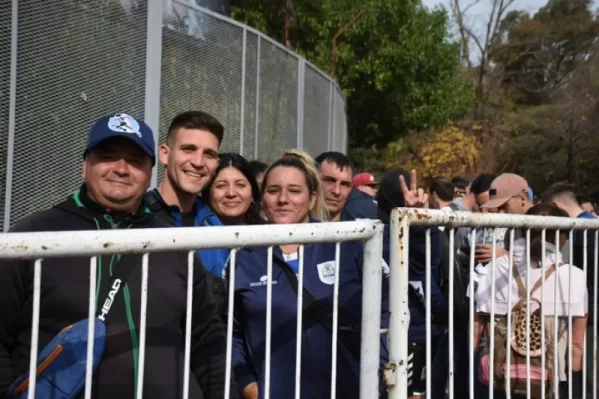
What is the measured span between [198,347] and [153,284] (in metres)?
0.35

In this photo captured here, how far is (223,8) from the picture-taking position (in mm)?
10250

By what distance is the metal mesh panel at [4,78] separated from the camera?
4785 mm

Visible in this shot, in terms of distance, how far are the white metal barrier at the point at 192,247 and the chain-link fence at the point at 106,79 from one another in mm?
3090

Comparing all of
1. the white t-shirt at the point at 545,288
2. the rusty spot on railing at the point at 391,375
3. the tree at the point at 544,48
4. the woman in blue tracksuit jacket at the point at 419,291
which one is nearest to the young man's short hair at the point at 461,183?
the woman in blue tracksuit jacket at the point at 419,291

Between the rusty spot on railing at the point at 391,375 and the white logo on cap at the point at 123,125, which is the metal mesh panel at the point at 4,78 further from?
the rusty spot on railing at the point at 391,375

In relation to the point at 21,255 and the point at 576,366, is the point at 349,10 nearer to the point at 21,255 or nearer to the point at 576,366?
the point at 576,366

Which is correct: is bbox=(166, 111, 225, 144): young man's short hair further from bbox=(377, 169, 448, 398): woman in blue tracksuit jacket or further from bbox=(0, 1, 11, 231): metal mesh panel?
bbox=(0, 1, 11, 231): metal mesh panel

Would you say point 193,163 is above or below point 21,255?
above

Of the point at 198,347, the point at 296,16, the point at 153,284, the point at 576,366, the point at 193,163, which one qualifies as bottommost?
the point at 576,366

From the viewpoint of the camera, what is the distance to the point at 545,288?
3441mm

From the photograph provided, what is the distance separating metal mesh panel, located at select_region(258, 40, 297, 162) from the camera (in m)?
8.17

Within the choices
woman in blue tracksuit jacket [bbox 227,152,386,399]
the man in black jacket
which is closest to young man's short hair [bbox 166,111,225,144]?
woman in blue tracksuit jacket [bbox 227,152,386,399]

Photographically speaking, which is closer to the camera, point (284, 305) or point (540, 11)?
point (284, 305)

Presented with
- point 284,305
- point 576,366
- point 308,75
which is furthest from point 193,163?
point 308,75
